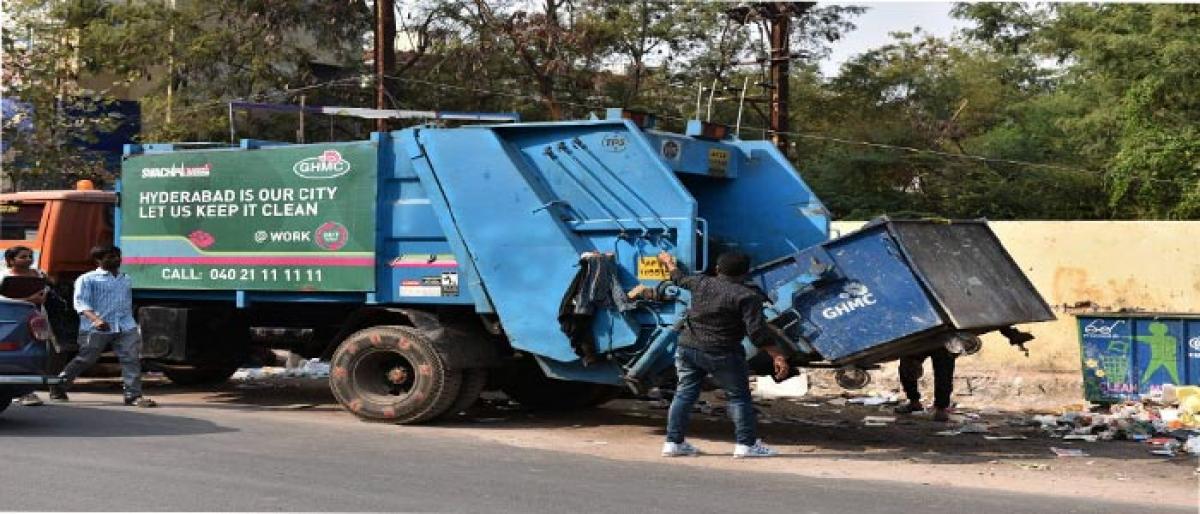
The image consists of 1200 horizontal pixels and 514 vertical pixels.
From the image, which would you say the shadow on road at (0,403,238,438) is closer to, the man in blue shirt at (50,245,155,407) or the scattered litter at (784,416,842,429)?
the man in blue shirt at (50,245,155,407)

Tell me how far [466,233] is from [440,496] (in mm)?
3010

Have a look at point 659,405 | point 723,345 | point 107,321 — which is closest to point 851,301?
point 723,345

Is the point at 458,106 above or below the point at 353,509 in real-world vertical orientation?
above

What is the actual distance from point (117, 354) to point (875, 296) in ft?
19.5

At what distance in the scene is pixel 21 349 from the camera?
866cm

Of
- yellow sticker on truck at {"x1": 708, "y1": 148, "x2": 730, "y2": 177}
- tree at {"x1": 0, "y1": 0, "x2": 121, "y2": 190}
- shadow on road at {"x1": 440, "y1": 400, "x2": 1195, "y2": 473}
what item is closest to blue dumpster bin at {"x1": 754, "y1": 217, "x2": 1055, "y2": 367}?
shadow on road at {"x1": 440, "y1": 400, "x2": 1195, "y2": 473}

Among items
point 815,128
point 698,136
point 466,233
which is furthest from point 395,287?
point 815,128

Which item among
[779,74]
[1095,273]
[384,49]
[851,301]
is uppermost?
[779,74]

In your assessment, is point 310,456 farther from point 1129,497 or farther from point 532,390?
point 1129,497

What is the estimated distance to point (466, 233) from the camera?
9.31 m

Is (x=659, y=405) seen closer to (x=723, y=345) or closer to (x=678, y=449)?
(x=678, y=449)

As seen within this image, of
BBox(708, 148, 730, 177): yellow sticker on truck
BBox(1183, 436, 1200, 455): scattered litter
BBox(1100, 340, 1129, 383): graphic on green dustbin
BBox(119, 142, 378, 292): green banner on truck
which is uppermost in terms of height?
BBox(708, 148, 730, 177): yellow sticker on truck

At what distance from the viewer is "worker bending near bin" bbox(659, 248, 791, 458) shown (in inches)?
318

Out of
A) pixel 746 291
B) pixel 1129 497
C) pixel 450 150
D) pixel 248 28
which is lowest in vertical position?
pixel 1129 497
